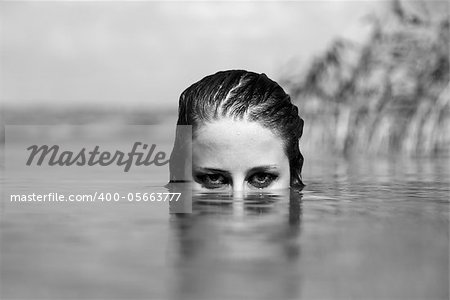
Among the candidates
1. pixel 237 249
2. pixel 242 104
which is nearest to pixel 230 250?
pixel 237 249

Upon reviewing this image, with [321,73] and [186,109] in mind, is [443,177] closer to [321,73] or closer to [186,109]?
[186,109]

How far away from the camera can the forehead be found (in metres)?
3.20

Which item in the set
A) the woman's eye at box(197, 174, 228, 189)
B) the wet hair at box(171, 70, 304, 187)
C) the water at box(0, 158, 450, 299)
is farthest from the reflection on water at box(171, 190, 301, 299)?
the wet hair at box(171, 70, 304, 187)

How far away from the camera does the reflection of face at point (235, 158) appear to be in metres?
3.21

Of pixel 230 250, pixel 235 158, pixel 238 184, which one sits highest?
pixel 235 158

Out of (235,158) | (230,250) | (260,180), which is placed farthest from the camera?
(260,180)

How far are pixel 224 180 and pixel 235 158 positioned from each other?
0.13m

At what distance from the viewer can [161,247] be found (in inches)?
78.5

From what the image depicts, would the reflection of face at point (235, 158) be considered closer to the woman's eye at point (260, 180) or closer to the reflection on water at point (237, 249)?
the woman's eye at point (260, 180)

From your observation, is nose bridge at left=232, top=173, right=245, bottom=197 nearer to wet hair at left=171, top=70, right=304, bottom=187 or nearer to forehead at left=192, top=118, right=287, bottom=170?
forehead at left=192, top=118, right=287, bottom=170

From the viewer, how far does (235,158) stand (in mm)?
3186

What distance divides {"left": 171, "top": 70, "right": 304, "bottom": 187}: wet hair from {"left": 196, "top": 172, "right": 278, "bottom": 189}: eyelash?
0.21 metres

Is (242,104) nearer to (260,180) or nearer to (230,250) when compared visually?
(260,180)

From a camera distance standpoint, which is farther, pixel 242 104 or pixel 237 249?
pixel 242 104
